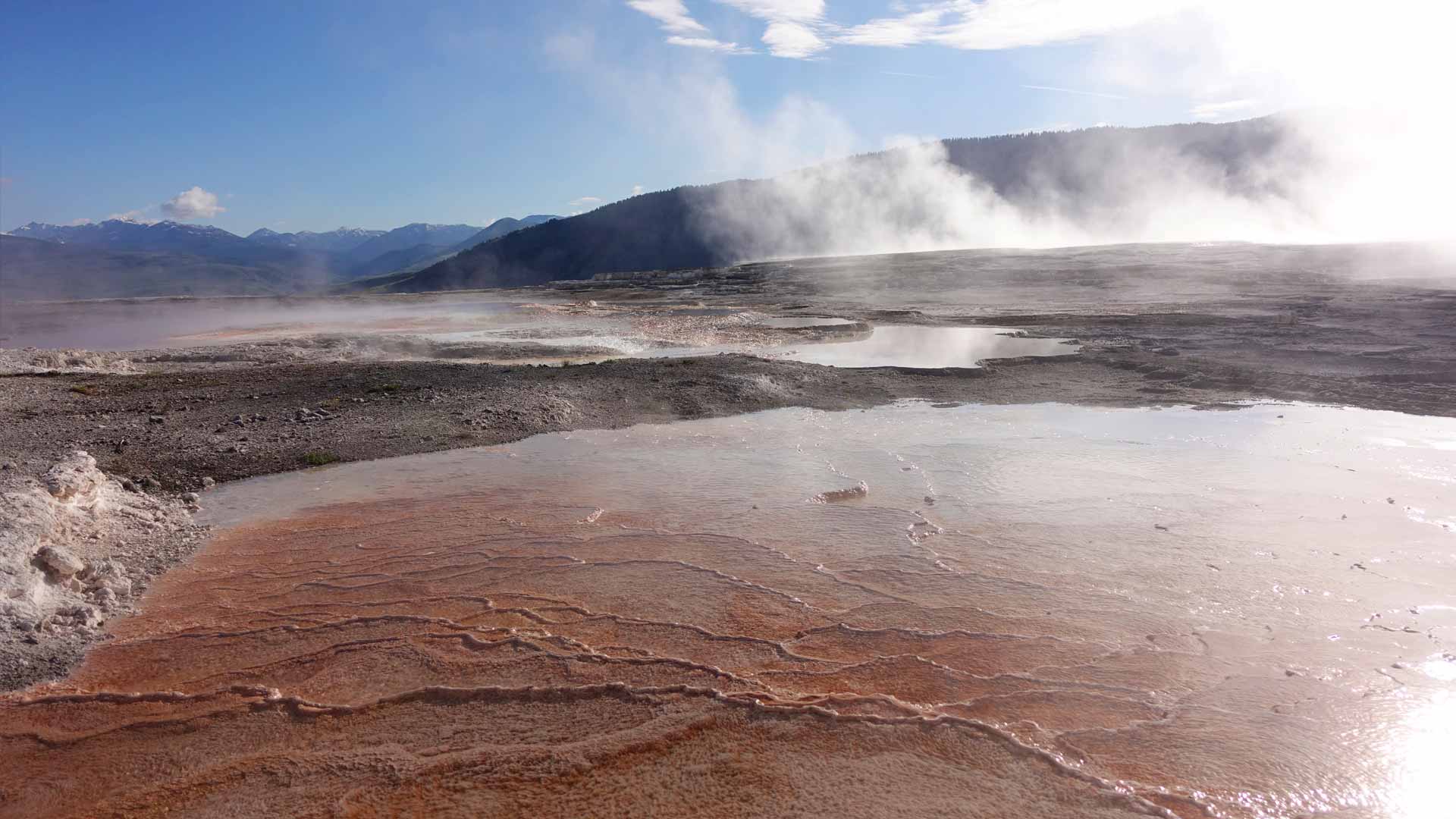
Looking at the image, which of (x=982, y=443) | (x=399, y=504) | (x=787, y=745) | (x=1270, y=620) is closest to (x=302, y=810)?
(x=787, y=745)

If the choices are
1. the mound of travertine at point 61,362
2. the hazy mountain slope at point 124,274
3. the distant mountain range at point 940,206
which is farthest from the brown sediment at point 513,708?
the hazy mountain slope at point 124,274

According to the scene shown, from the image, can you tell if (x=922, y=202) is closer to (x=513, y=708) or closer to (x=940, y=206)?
(x=940, y=206)

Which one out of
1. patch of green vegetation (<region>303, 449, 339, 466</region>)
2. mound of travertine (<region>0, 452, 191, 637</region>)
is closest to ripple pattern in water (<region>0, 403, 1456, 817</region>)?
mound of travertine (<region>0, 452, 191, 637</region>)

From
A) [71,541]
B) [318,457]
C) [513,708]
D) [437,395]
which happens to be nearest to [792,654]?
[513,708]

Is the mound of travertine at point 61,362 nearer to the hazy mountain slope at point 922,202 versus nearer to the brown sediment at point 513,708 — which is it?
the brown sediment at point 513,708

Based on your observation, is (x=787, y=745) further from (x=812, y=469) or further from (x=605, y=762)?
(x=812, y=469)
